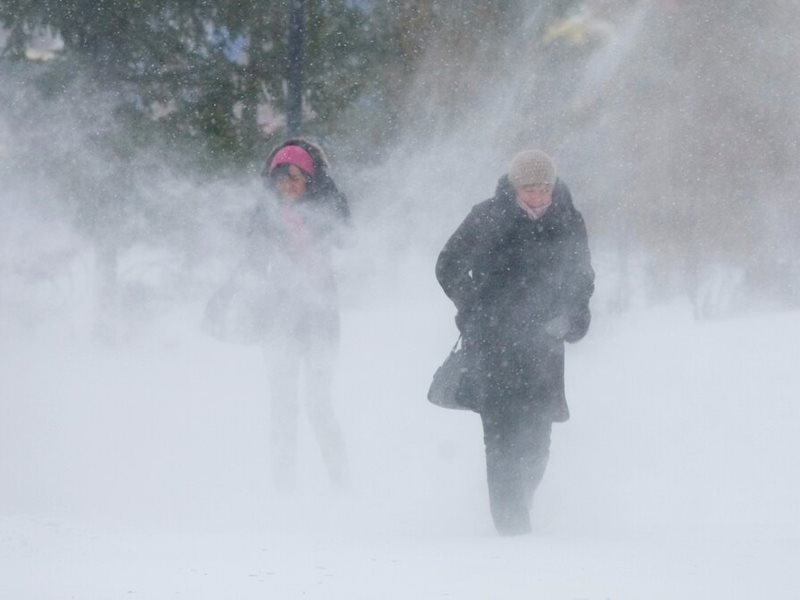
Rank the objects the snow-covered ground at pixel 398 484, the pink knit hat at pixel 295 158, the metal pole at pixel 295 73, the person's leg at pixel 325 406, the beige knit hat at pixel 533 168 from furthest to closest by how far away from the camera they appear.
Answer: the metal pole at pixel 295 73 < the person's leg at pixel 325 406 < the pink knit hat at pixel 295 158 < the beige knit hat at pixel 533 168 < the snow-covered ground at pixel 398 484

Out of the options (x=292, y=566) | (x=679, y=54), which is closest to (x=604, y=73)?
(x=679, y=54)

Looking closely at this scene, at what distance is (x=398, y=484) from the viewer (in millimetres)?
6023

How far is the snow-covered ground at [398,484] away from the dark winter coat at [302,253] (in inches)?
33.9

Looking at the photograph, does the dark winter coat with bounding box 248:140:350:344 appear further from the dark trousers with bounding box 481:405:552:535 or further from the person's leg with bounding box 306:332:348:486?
the dark trousers with bounding box 481:405:552:535

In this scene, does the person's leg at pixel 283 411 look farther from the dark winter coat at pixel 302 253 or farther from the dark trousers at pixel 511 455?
the dark trousers at pixel 511 455

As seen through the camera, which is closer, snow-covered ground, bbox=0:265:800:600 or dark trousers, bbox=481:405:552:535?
snow-covered ground, bbox=0:265:800:600

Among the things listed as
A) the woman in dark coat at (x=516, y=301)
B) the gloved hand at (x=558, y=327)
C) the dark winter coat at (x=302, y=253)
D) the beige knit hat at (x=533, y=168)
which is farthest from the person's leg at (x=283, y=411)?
the beige knit hat at (x=533, y=168)

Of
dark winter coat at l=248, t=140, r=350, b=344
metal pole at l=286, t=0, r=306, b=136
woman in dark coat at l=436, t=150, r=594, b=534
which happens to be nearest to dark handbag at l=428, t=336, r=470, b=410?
woman in dark coat at l=436, t=150, r=594, b=534

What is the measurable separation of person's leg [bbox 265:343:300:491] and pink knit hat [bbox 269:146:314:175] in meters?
0.88

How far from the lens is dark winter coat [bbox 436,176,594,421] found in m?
4.68

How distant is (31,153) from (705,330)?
7038mm

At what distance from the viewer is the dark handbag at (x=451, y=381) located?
4.76 meters

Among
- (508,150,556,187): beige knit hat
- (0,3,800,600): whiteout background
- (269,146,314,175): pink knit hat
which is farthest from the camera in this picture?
(269,146,314,175): pink knit hat

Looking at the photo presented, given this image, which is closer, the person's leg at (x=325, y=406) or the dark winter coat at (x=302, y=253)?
the dark winter coat at (x=302, y=253)
